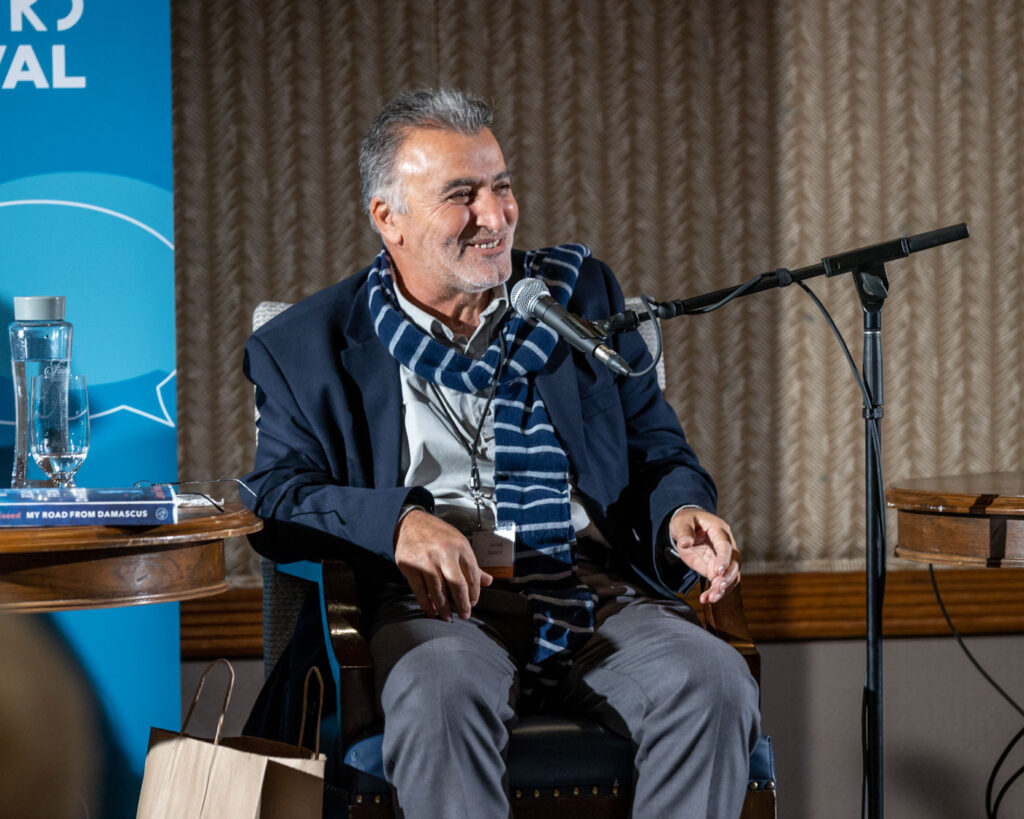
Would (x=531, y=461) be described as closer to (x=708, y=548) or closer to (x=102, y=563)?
(x=708, y=548)

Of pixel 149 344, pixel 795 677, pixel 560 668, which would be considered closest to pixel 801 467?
pixel 795 677

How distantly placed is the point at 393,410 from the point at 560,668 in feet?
1.77

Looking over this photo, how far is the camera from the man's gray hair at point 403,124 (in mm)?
2104

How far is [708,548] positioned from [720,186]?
1.29m

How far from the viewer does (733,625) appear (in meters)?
1.86

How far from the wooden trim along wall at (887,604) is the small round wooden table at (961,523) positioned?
0.66m

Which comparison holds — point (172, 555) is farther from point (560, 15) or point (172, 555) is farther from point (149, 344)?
point (560, 15)

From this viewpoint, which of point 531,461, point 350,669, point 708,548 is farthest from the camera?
point 531,461

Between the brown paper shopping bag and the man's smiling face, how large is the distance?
804 millimetres

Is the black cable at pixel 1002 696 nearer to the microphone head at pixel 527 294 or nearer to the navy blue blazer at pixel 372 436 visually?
the navy blue blazer at pixel 372 436

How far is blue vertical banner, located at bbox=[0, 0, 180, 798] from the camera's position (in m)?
2.05

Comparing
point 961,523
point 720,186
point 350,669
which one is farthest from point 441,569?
point 720,186

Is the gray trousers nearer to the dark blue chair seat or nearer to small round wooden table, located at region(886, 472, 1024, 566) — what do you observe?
the dark blue chair seat

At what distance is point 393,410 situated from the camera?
6.68 ft
